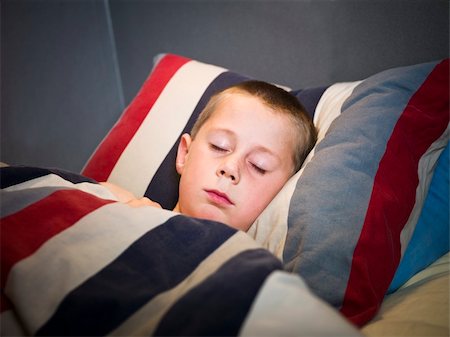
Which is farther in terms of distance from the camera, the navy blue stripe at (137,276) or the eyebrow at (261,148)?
the eyebrow at (261,148)

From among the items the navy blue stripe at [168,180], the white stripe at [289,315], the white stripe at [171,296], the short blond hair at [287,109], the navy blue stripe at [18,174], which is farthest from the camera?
the navy blue stripe at [168,180]

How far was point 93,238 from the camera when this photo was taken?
748mm

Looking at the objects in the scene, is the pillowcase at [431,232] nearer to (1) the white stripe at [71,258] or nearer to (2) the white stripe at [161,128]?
(1) the white stripe at [71,258]

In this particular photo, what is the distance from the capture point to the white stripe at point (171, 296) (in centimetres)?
63

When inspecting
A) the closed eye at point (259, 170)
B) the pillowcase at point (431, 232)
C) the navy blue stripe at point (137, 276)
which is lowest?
the pillowcase at point (431, 232)

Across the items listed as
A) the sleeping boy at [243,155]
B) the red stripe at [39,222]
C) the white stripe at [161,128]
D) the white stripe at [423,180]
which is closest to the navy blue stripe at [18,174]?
the red stripe at [39,222]

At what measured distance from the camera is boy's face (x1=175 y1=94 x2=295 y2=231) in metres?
1.00

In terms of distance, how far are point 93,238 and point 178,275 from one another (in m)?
0.17

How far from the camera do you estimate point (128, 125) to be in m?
1.36

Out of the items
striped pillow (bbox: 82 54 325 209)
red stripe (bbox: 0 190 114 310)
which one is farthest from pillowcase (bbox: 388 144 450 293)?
red stripe (bbox: 0 190 114 310)

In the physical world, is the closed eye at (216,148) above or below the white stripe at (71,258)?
above

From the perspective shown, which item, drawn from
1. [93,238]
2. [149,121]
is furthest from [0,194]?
[149,121]

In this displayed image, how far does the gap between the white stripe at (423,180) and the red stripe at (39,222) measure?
2.12 feet

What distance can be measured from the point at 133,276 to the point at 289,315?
0.28 metres
